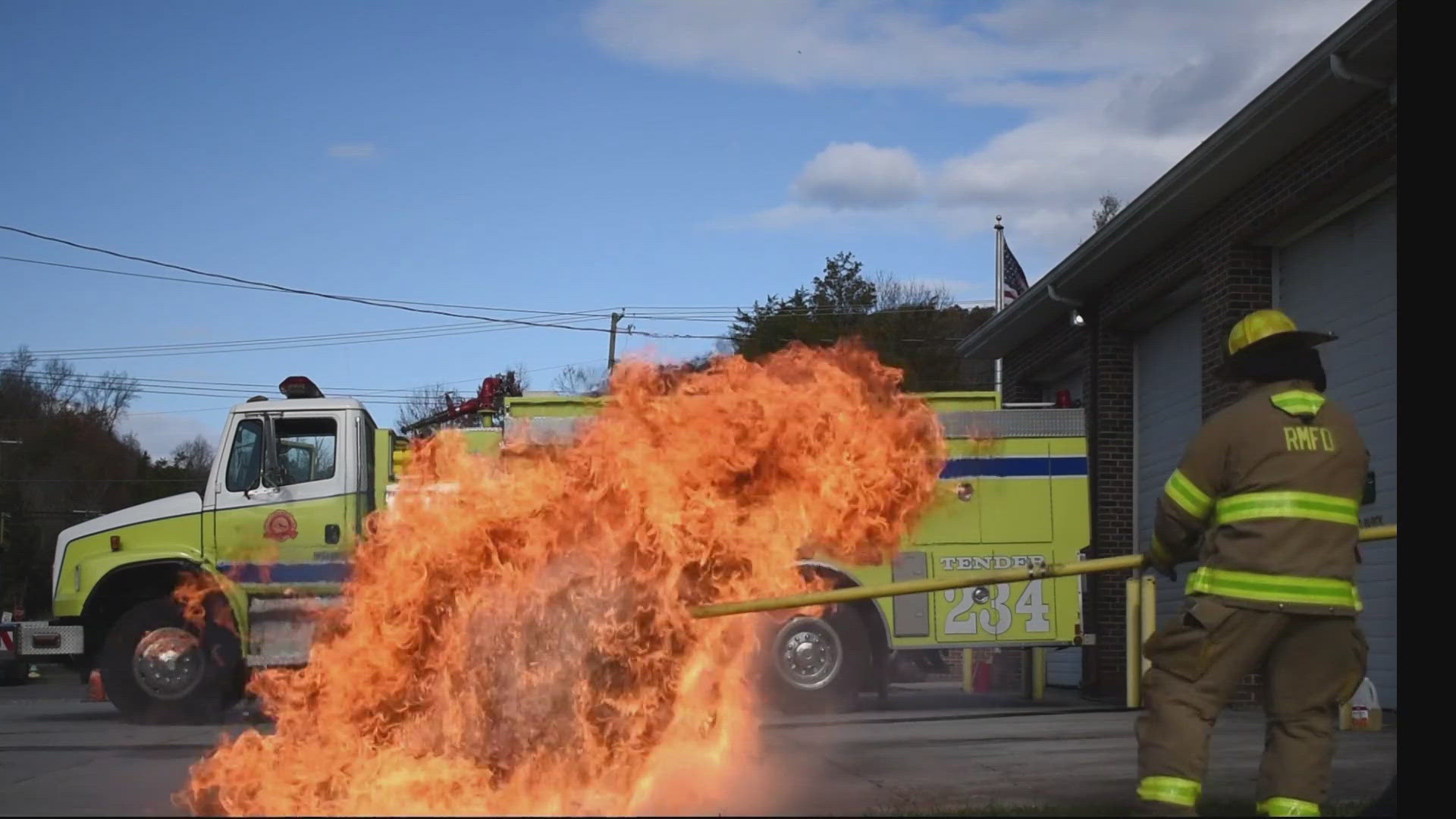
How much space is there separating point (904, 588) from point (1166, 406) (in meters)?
9.57

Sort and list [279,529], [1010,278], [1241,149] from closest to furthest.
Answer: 1. [1241,149]
2. [279,529]
3. [1010,278]

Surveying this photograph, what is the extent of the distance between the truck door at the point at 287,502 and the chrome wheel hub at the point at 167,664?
72 centimetres

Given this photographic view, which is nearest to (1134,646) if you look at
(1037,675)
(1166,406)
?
(1037,675)

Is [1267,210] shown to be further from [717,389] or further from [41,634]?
[41,634]

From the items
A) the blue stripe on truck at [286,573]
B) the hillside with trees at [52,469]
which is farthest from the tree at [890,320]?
the hillside with trees at [52,469]

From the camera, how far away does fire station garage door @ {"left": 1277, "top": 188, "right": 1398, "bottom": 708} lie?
10.2 meters

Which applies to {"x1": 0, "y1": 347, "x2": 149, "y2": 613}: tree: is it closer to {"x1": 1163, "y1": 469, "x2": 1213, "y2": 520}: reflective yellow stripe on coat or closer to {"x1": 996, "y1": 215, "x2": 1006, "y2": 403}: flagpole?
{"x1": 996, "y1": 215, "x2": 1006, "y2": 403}: flagpole

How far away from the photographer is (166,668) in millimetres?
11547

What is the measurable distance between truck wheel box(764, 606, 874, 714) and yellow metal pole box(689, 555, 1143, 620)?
5922mm

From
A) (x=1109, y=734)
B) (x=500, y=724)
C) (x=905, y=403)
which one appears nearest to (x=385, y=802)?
(x=500, y=724)

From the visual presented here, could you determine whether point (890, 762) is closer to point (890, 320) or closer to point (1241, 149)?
point (1241, 149)

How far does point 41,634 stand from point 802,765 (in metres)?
8.01

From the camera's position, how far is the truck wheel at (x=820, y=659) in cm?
1188

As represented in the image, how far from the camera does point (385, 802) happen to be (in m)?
5.13
